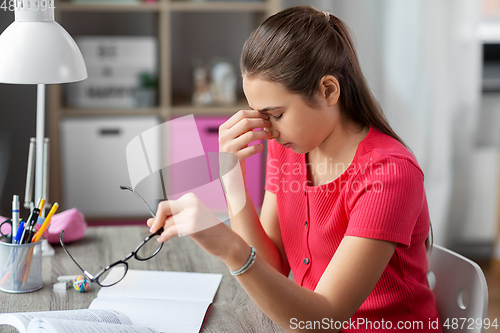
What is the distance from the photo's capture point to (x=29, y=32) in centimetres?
102

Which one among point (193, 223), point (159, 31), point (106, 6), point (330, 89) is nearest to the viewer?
point (193, 223)

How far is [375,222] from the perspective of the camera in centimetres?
91

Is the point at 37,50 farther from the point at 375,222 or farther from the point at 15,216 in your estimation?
the point at 375,222

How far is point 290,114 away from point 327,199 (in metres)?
0.20

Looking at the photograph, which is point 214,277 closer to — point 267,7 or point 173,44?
point 267,7

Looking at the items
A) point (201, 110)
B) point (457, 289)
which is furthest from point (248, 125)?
point (201, 110)

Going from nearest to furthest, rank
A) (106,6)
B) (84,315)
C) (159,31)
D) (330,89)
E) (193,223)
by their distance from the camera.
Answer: (193,223) → (84,315) → (330,89) → (106,6) → (159,31)

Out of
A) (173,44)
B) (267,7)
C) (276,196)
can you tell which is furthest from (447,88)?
(276,196)

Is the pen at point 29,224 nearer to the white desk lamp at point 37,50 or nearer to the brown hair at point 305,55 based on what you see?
the white desk lamp at point 37,50

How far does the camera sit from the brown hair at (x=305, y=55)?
96cm

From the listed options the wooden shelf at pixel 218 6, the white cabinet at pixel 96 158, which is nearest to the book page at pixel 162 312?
the white cabinet at pixel 96 158

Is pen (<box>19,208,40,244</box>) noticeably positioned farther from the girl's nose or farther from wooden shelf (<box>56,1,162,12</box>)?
wooden shelf (<box>56,1,162,12</box>)

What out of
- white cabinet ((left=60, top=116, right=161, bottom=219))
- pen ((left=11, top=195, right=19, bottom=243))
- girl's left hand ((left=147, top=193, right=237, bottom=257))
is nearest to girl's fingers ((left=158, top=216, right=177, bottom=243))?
Answer: girl's left hand ((left=147, top=193, right=237, bottom=257))

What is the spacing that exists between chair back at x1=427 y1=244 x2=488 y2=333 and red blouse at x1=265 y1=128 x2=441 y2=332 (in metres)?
0.04
